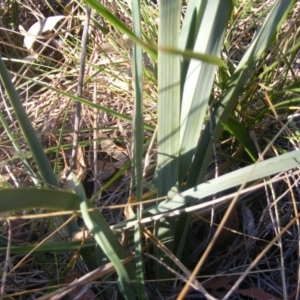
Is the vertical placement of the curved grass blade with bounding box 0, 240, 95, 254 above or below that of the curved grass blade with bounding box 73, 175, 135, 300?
below

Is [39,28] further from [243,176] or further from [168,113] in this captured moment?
[243,176]

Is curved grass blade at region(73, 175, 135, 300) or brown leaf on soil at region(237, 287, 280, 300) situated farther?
brown leaf on soil at region(237, 287, 280, 300)

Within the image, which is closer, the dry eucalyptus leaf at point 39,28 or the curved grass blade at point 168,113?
the curved grass blade at point 168,113

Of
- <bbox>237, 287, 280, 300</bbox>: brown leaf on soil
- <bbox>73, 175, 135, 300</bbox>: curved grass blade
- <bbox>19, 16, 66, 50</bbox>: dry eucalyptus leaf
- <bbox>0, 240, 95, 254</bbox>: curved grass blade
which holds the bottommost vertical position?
<bbox>237, 287, 280, 300</bbox>: brown leaf on soil

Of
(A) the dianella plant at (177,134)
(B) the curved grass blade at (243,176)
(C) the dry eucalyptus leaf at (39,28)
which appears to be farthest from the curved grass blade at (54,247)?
(C) the dry eucalyptus leaf at (39,28)

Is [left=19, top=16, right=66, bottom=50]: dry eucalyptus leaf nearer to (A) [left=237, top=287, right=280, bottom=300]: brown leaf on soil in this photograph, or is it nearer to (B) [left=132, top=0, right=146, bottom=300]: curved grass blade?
(B) [left=132, top=0, right=146, bottom=300]: curved grass blade

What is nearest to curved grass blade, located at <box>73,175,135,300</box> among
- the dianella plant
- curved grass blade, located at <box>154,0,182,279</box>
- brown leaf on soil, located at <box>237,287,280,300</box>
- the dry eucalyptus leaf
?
the dianella plant

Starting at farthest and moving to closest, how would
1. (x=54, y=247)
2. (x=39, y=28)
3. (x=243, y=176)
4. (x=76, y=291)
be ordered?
(x=39, y=28)
(x=76, y=291)
(x=54, y=247)
(x=243, y=176)

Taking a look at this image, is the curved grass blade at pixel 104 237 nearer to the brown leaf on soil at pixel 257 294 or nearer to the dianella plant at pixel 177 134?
the dianella plant at pixel 177 134

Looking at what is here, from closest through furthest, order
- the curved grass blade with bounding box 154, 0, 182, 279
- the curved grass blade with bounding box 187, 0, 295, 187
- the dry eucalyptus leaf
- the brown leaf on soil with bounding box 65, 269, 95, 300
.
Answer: the curved grass blade with bounding box 154, 0, 182, 279 → the curved grass blade with bounding box 187, 0, 295, 187 → the brown leaf on soil with bounding box 65, 269, 95, 300 → the dry eucalyptus leaf

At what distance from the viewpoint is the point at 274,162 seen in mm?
640

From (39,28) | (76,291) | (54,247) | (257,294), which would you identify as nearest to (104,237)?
(54,247)

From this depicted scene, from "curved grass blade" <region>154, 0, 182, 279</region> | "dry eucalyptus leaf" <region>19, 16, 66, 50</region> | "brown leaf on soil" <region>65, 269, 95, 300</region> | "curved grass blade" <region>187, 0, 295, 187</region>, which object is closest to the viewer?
"curved grass blade" <region>154, 0, 182, 279</region>

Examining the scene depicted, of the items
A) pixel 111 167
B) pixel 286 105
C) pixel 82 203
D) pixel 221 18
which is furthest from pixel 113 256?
pixel 286 105
